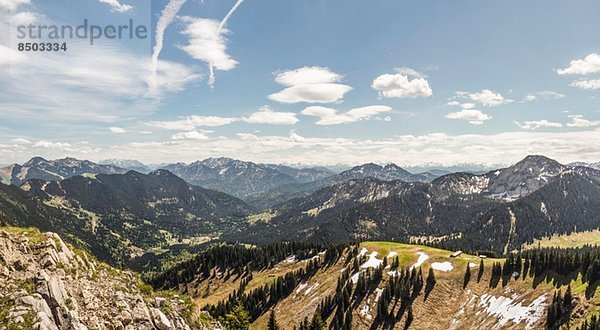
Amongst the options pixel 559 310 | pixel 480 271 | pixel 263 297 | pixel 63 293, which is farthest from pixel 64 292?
pixel 263 297

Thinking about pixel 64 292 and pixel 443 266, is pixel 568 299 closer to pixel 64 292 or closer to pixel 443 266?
pixel 443 266

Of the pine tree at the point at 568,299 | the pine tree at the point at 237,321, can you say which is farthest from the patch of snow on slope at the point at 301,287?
the pine tree at the point at 568,299

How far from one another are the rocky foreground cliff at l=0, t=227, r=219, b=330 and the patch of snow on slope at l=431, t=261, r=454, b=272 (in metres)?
121

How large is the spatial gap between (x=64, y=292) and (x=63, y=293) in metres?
0.33

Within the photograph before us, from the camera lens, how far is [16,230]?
4316 cm

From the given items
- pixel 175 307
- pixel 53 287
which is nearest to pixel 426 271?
pixel 175 307

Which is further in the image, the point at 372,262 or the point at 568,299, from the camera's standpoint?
the point at 372,262

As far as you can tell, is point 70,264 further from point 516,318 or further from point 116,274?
point 516,318

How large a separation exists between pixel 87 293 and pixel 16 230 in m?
13.4

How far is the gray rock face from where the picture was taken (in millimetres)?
31844

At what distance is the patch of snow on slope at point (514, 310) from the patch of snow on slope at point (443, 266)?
28.2m

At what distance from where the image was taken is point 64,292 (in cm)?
3609

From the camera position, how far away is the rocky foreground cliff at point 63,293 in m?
31.3

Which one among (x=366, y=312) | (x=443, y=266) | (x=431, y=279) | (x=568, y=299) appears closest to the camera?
(x=568, y=299)
